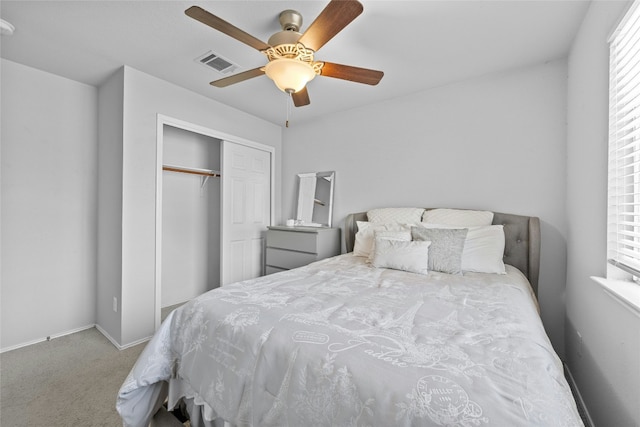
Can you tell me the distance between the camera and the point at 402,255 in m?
2.02

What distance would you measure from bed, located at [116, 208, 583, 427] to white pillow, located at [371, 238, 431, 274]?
9cm

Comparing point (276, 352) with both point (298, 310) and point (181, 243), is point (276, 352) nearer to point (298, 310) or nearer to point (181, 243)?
point (298, 310)

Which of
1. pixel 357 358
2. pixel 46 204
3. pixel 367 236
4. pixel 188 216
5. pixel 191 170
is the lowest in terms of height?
pixel 357 358

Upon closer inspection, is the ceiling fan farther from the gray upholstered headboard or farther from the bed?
the gray upholstered headboard

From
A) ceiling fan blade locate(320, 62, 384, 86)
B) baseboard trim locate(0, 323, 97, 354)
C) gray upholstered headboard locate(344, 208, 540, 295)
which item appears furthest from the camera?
baseboard trim locate(0, 323, 97, 354)

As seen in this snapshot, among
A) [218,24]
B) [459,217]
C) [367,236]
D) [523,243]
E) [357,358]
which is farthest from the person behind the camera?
[367,236]

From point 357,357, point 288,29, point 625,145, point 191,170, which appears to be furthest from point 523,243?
point 191,170

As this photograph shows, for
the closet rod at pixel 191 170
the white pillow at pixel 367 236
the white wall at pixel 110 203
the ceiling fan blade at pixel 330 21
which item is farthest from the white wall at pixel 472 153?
the white wall at pixel 110 203

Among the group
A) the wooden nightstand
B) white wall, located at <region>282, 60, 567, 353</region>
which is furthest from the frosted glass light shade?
the wooden nightstand

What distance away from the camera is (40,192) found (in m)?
2.44

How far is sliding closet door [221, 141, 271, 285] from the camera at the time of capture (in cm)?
329

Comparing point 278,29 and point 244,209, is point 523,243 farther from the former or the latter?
point 244,209

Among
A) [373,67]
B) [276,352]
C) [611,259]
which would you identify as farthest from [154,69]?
[611,259]

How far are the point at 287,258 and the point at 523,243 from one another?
2.31m
